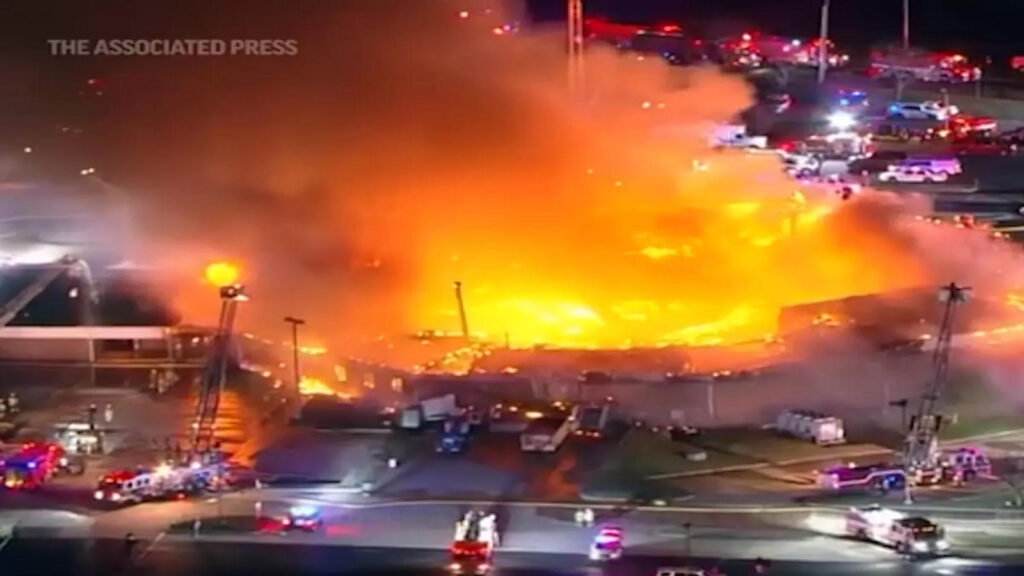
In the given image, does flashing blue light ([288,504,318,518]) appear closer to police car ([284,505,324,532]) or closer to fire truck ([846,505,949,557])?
police car ([284,505,324,532])

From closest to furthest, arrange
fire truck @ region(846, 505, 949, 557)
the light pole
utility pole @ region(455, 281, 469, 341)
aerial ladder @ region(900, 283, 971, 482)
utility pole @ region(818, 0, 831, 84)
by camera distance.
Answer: fire truck @ region(846, 505, 949, 557) → aerial ladder @ region(900, 283, 971, 482) → the light pole → utility pole @ region(455, 281, 469, 341) → utility pole @ region(818, 0, 831, 84)

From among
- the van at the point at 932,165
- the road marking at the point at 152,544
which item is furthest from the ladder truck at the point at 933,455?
the van at the point at 932,165

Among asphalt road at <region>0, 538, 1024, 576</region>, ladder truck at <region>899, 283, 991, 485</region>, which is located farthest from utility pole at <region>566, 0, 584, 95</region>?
asphalt road at <region>0, 538, 1024, 576</region>

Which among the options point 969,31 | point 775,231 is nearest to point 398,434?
point 775,231

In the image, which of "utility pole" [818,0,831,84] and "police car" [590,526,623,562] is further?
"utility pole" [818,0,831,84]

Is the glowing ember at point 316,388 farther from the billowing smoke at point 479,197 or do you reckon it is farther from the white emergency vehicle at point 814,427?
the white emergency vehicle at point 814,427

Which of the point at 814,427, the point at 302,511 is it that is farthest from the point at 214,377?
the point at 814,427
